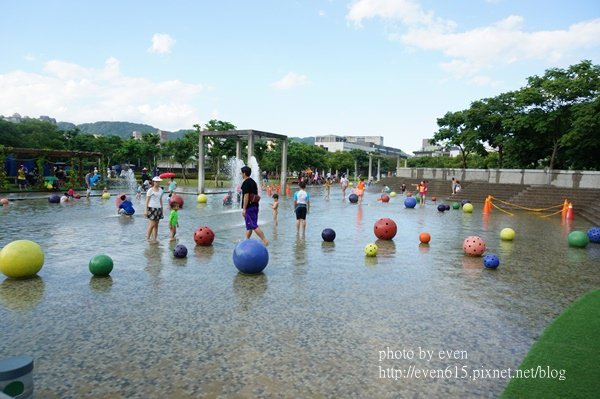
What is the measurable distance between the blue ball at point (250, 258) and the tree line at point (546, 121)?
35.1 m

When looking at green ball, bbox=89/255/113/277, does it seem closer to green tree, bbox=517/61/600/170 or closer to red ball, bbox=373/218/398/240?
red ball, bbox=373/218/398/240

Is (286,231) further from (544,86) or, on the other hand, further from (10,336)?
(544,86)

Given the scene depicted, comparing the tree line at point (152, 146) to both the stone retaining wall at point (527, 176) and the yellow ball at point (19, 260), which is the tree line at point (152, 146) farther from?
the yellow ball at point (19, 260)

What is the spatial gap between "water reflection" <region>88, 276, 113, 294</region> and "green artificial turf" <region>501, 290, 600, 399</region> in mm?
6580

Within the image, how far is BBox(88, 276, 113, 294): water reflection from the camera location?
7707 millimetres

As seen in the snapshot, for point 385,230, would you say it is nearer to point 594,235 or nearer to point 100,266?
point 594,235

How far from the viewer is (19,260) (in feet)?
27.0

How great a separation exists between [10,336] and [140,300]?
1.94 m

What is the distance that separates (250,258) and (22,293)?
4070 millimetres

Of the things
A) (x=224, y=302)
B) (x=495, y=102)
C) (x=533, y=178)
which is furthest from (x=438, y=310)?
(x=495, y=102)

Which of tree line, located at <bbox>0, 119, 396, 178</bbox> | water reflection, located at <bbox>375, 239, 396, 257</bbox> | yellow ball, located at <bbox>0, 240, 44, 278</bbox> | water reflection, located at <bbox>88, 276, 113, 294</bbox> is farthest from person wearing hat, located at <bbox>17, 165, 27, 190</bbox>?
water reflection, located at <bbox>375, 239, 396, 257</bbox>

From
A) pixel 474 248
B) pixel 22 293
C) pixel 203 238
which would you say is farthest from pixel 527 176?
pixel 22 293

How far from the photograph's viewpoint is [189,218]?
1925 centimetres

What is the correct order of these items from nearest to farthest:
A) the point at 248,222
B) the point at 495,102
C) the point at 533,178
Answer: the point at 248,222 → the point at 533,178 → the point at 495,102
